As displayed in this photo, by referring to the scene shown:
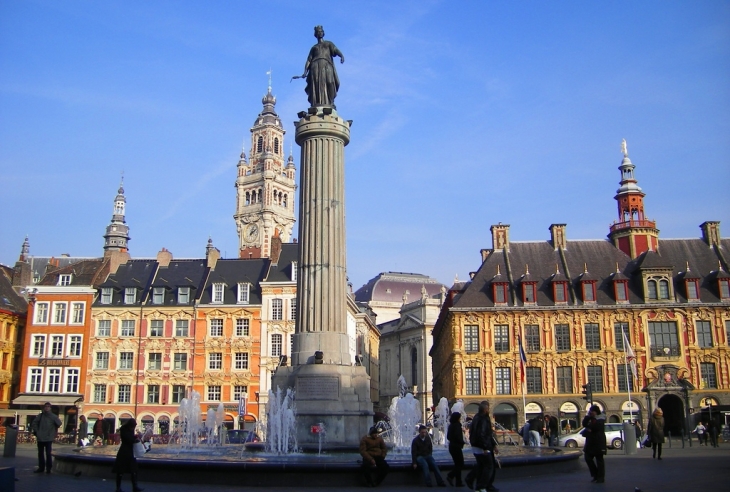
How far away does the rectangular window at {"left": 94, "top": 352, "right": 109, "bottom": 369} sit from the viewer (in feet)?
166

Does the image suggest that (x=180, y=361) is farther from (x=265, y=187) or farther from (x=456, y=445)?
(x=265, y=187)

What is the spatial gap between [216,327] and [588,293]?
25.5 m

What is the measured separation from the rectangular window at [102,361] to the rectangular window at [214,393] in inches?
294

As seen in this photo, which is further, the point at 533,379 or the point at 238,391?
the point at 238,391

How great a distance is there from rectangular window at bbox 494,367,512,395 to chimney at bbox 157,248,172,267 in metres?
26.5

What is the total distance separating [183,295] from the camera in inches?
2057

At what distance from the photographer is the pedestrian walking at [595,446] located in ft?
45.3

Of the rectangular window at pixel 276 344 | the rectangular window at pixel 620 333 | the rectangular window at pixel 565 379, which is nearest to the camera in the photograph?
the rectangular window at pixel 565 379

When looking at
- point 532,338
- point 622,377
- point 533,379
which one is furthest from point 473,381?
point 622,377

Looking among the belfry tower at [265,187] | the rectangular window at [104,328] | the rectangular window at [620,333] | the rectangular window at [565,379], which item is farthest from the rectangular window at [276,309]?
the belfry tower at [265,187]

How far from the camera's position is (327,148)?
71.8ft

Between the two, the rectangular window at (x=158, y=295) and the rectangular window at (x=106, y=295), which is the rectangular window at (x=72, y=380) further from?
the rectangular window at (x=158, y=295)

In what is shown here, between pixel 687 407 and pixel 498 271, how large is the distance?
14.4 metres

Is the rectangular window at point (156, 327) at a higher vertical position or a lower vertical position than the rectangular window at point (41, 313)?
lower
